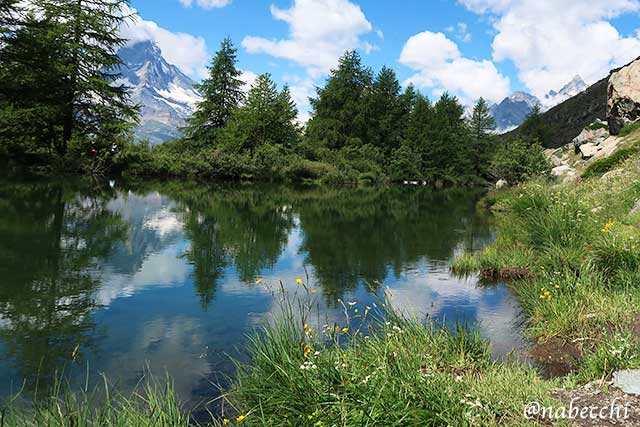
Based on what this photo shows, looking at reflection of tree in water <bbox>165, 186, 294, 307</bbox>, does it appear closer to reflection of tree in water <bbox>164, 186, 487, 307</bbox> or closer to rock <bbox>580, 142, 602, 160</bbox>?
reflection of tree in water <bbox>164, 186, 487, 307</bbox>

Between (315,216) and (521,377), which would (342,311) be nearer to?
(521,377)

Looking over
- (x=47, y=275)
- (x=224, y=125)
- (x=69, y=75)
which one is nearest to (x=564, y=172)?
(x=47, y=275)

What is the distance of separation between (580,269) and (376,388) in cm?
550

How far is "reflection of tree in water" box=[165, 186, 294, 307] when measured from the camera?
11.5m

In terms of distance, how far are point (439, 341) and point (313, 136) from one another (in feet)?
212

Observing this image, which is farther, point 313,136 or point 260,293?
point 313,136

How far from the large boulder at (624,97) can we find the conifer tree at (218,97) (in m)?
39.2

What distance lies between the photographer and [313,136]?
68.9 metres

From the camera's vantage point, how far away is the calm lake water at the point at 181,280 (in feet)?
20.9

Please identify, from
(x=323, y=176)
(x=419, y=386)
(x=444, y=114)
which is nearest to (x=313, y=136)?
(x=323, y=176)

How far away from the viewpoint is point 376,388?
12.5ft

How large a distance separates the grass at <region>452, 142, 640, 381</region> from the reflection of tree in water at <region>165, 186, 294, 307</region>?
18.0ft

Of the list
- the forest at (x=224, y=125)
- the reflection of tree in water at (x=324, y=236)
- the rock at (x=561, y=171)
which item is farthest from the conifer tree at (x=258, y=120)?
the rock at (x=561, y=171)

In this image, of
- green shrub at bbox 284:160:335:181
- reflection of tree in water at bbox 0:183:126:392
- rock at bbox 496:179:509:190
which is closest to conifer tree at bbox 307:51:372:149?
green shrub at bbox 284:160:335:181
